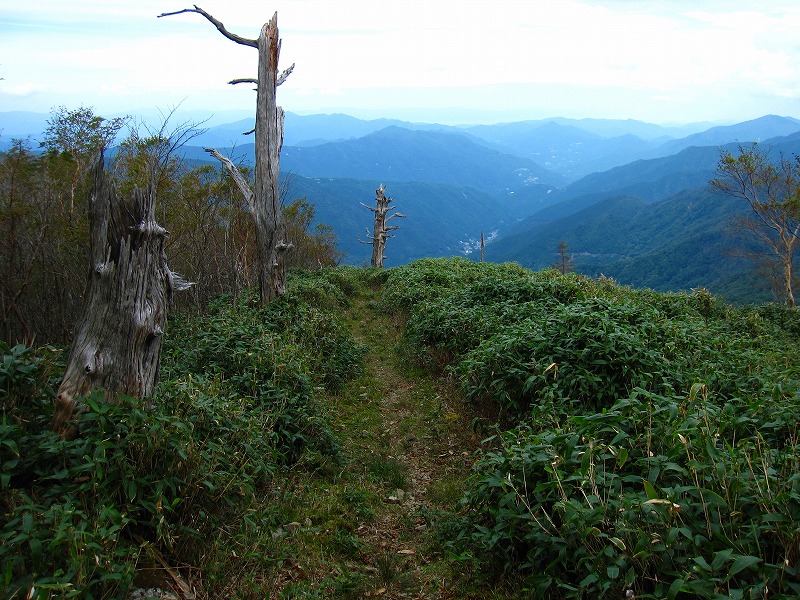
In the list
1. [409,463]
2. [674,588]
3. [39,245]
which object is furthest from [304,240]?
[674,588]

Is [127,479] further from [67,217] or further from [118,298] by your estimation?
[67,217]

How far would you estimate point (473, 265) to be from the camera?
19.2 metres

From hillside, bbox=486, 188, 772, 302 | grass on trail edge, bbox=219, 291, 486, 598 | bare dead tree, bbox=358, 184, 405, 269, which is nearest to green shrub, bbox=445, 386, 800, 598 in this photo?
grass on trail edge, bbox=219, 291, 486, 598

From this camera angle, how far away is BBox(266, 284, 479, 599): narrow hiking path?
3930 mm

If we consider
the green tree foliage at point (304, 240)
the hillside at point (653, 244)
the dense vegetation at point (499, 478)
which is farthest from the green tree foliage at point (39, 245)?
the hillside at point (653, 244)

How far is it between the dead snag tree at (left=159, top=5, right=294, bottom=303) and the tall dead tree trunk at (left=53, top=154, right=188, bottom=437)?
7.22m

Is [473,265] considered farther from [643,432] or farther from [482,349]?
[643,432]

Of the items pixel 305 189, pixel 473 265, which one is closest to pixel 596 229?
pixel 305 189

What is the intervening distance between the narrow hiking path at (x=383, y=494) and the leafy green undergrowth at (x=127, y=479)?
14.3 inches

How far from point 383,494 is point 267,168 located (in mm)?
8501

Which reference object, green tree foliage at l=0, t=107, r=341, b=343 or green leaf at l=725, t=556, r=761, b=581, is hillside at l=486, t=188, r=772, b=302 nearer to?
green tree foliage at l=0, t=107, r=341, b=343

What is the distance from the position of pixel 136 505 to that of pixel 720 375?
230 inches

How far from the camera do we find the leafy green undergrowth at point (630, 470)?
2.68 metres

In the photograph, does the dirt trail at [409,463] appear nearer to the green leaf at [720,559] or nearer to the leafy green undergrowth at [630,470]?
the leafy green undergrowth at [630,470]
